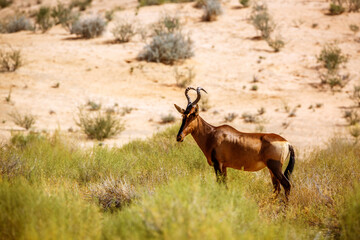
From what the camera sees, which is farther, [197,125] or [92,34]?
[92,34]

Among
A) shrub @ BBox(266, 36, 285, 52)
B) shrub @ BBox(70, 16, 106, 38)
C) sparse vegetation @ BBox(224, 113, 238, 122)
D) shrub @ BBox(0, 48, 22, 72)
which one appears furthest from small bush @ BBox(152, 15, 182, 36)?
sparse vegetation @ BBox(224, 113, 238, 122)

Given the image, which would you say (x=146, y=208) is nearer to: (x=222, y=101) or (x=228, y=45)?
(x=222, y=101)

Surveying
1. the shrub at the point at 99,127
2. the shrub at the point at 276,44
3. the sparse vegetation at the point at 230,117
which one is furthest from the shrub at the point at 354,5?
the shrub at the point at 99,127

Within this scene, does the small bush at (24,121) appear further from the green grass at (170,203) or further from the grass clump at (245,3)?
the grass clump at (245,3)

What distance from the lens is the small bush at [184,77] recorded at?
17.8m

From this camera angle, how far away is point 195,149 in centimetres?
847

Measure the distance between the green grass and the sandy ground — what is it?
157 inches

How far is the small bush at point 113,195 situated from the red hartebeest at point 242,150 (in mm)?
1188

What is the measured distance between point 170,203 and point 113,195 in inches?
111

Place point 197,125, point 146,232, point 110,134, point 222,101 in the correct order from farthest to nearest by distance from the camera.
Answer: point 222,101, point 110,134, point 197,125, point 146,232

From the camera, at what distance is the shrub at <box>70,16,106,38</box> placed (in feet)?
75.4

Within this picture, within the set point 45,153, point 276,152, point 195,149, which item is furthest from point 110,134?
point 276,152

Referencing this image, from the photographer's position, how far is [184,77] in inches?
719

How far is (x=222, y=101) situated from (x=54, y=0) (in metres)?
27.5
